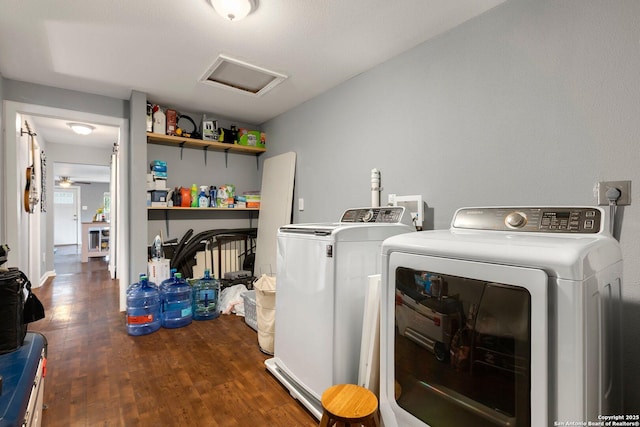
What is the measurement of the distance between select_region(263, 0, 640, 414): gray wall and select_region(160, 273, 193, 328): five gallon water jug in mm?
1975

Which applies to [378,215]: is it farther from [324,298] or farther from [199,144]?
[199,144]

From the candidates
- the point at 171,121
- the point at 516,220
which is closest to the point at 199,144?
the point at 171,121

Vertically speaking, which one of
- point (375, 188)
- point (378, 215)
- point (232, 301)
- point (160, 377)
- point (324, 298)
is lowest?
point (160, 377)

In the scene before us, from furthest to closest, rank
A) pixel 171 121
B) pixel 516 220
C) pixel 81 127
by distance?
pixel 81 127 < pixel 171 121 < pixel 516 220

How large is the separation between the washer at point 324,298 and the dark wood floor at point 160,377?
244 millimetres

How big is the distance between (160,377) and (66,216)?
38.2 ft

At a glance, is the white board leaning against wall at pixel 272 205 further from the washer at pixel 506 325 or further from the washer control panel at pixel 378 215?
the washer at pixel 506 325

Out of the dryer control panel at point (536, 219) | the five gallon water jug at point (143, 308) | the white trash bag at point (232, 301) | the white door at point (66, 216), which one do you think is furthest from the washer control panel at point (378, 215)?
the white door at point (66, 216)

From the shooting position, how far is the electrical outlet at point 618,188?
1.32 metres

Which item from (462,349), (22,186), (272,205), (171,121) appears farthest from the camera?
(272,205)

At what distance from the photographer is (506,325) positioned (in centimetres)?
90

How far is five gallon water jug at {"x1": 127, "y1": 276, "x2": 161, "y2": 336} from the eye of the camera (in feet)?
9.12

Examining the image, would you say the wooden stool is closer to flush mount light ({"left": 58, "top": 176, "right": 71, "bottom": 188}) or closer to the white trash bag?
the white trash bag

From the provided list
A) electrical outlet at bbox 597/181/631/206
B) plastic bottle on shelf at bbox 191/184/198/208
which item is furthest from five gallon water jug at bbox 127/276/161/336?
electrical outlet at bbox 597/181/631/206
